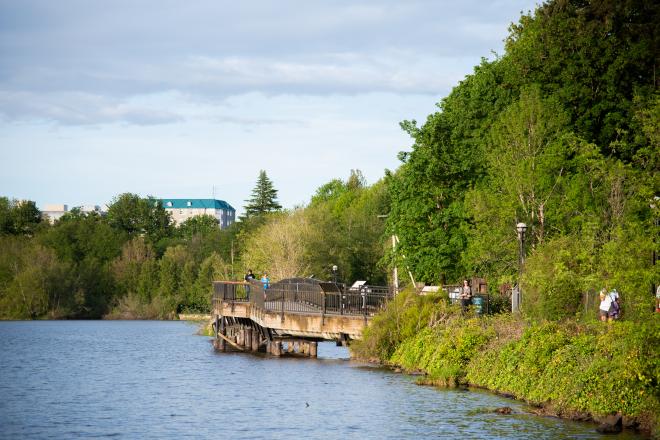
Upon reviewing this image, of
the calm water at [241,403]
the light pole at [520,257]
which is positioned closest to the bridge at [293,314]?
the calm water at [241,403]

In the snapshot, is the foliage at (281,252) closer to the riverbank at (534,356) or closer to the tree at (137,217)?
the riverbank at (534,356)

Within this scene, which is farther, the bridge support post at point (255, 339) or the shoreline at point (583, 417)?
the bridge support post at point (255, 339)

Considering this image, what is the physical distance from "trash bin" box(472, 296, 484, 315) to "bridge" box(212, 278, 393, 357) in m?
4.44

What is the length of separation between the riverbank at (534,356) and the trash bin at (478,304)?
1143 mm

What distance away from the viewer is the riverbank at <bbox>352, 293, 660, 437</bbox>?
987 inches

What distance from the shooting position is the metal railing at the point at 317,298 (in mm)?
45031

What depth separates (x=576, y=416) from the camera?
26.8m

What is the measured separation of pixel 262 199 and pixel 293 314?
105633 mm


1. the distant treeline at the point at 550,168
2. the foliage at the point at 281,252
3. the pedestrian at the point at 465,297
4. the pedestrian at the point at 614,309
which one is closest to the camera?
the pedestrian at the point at 614,309

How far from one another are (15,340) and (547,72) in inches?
1903

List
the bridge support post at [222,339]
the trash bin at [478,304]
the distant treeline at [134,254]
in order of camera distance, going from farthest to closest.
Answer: the distant treeline at [134,254]
the bridge support post at [222,339]
the trash bin at [478,304]

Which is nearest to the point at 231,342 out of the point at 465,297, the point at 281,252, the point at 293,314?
the point at 293,314

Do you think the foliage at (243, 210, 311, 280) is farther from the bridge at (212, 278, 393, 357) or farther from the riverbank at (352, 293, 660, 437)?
the riverbank at (352, 293, 660, 437)

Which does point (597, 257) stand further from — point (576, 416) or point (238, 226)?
point (238, 226)
